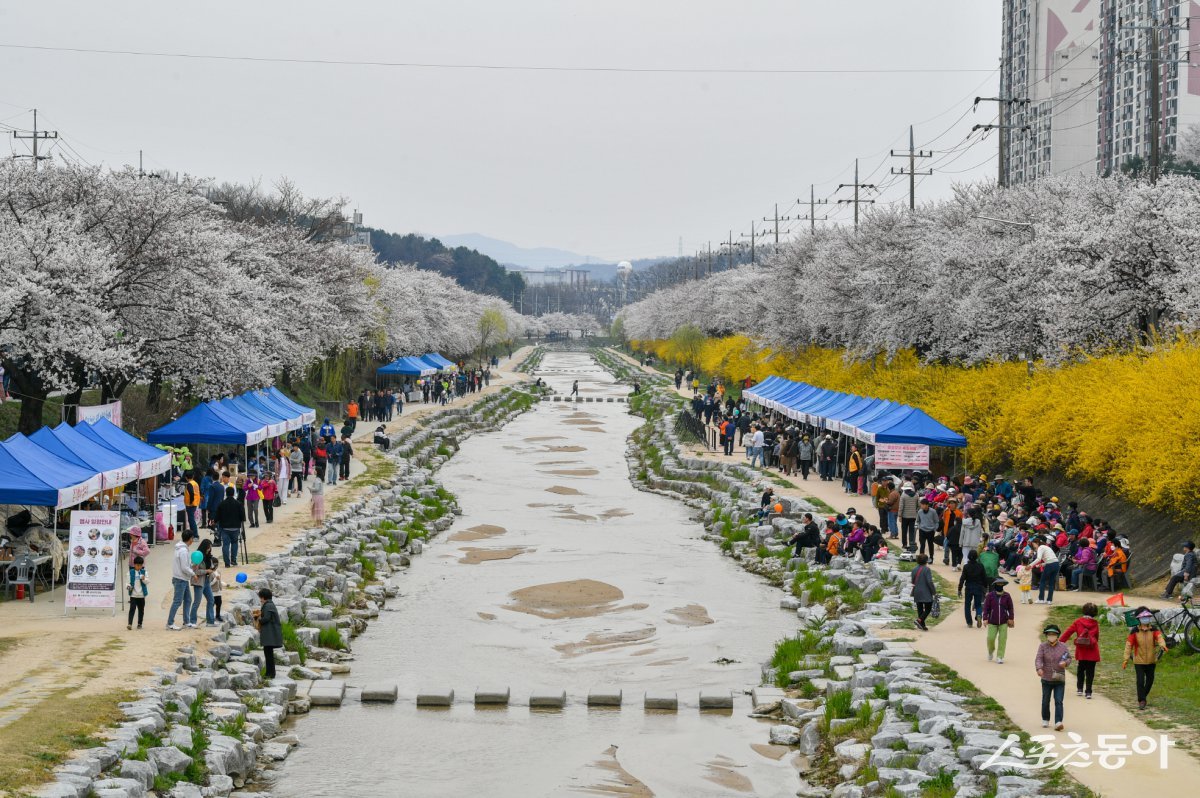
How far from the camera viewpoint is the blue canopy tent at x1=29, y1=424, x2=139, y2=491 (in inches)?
925

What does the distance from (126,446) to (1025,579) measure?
17.6 m

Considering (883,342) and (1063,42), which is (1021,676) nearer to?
(883,342)

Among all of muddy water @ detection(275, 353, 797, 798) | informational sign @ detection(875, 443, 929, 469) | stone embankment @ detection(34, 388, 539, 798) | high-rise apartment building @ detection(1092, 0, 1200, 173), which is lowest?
muddy water @ detection(275, 353, 797, 798)

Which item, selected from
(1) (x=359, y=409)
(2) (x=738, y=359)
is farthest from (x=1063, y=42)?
(1) (x=359, y=409)

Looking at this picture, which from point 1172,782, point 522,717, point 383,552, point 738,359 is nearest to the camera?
point 1172,782

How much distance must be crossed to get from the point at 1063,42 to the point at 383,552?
141218 millimetres

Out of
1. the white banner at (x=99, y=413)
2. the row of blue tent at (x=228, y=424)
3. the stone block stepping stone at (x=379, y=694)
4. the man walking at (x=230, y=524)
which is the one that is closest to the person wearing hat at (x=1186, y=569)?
the stone block stepping stone at (x=379, y=694)

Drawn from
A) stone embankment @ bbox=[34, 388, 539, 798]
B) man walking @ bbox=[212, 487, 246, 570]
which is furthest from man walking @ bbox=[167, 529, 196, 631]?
man walking @ bbox=[212, 487, 246, 570]

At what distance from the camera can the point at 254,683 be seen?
1962 cm

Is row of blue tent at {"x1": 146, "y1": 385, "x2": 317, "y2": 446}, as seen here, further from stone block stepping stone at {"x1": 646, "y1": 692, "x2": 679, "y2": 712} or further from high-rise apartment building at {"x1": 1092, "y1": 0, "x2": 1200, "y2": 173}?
high-rise apartment building at {"x1": 1092, "y1": 0, "x2": 1200, "y2": 173}

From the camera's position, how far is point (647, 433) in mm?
66875

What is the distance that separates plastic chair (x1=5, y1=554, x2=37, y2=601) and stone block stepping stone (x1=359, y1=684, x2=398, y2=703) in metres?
6.49

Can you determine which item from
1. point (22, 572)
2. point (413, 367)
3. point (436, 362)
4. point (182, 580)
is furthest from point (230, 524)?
point (436, 362)

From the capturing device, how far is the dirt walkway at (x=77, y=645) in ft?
55.4
